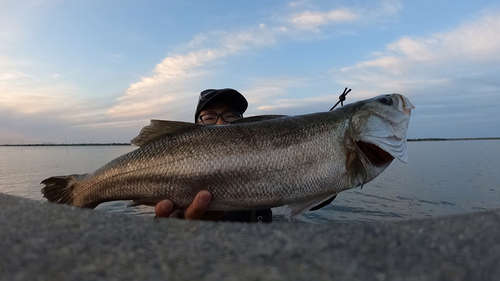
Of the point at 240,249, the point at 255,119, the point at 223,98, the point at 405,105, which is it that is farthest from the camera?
the point at 223,98

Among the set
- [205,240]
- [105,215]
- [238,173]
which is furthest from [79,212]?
[238,173]

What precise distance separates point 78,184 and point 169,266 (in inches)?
127

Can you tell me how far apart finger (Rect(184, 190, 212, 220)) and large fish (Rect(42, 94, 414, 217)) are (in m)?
0.07

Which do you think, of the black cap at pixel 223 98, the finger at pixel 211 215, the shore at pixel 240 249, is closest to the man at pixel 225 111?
the black cap at pixel 223 98

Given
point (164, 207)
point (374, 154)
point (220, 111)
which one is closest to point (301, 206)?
point (374, 154)

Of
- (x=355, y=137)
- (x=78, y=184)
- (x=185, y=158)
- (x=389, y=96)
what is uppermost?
(x=389, y=96)

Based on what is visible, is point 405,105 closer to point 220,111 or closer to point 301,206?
point 301,206

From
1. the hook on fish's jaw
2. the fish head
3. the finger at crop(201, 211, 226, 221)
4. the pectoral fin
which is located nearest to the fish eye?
the fish head

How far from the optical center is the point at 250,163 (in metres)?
3.10

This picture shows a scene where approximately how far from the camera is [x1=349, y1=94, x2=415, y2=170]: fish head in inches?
132

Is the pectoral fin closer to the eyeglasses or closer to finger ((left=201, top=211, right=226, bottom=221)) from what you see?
finger ((left=201, top=211, right=226, bottom=221))

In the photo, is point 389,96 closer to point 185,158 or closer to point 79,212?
point 185,158

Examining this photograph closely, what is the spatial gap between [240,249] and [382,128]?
311 centimetres

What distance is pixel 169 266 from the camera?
0.85m
